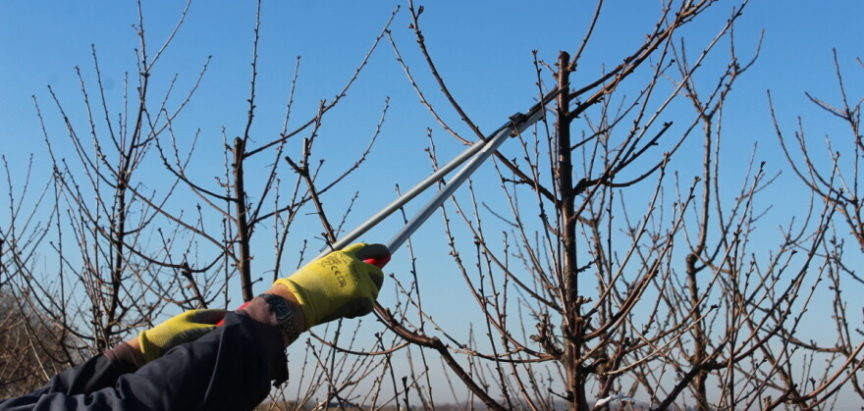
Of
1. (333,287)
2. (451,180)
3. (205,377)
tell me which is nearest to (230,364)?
(205,377)

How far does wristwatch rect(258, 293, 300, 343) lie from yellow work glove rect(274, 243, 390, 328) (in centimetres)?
4

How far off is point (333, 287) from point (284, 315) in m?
0.16

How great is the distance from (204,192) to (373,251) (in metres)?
2.35

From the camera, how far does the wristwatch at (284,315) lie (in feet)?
4.96

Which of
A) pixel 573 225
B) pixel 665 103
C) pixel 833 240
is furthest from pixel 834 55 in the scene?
pixel 573 225

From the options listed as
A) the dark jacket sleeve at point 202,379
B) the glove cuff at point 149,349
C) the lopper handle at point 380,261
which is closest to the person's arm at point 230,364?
the dark jacket sleeve at point 202,379

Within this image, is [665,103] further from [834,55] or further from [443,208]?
[834,55]

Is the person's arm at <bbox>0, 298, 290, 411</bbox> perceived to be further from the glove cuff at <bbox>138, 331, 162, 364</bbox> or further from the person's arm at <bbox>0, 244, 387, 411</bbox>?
the glove cuff at <bbox>138, 331, 162, 364</bbox>

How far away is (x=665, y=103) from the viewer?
288cm

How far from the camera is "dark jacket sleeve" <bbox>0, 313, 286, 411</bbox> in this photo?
135cm

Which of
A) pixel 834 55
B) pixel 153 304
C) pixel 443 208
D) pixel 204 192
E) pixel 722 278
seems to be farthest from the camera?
pixel 153 304

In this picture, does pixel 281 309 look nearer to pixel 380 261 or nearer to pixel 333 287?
pixel 333 287

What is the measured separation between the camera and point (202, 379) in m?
1.38

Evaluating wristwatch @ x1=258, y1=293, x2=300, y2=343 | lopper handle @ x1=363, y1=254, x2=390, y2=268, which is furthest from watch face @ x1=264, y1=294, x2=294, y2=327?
lopper handle @ x1=363, y1=254, x2=390, y2=268
